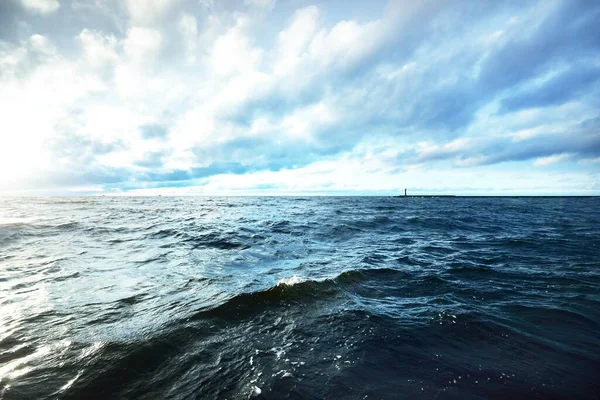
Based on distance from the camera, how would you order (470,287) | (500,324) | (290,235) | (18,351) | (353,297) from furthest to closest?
(290,235)
(470,287)
(353,297)
(500,324)
(18,351)

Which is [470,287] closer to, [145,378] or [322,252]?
[322,252]

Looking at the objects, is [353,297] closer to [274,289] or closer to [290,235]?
[274,289]

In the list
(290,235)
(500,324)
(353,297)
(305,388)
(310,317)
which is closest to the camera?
(305,388)

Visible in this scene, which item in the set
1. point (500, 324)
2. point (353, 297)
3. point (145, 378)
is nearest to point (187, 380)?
point (145, 378)

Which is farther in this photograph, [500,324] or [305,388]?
[500,324]

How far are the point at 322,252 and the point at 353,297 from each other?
585 centimetres

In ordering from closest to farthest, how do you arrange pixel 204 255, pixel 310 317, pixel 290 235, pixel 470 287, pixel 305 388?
pixel 305 388 < pixel 310 317 < pixel 470 287 < pixel 204 255 < pixel 290 235

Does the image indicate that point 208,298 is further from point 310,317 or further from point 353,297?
point 353,297

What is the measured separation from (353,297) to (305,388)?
377 centimetres

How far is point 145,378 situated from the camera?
4164mm

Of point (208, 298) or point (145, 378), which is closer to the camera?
point (145, 378)

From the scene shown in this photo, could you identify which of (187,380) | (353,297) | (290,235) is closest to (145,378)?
(187,380)

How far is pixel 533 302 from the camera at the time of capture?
684cm

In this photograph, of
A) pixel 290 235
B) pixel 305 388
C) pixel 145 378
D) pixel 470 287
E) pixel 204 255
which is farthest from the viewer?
pixel 290 235
